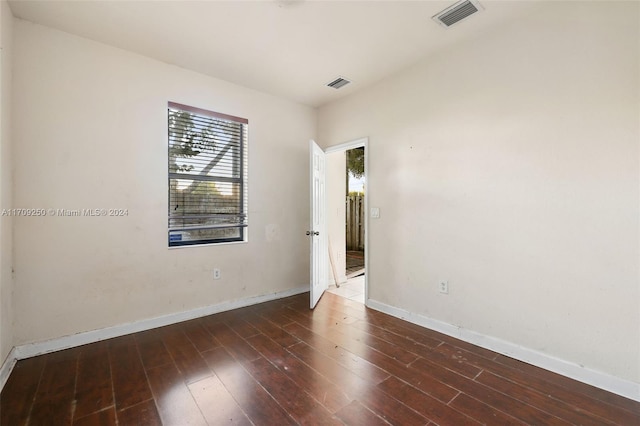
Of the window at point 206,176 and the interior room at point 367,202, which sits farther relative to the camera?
the window at point 206,176

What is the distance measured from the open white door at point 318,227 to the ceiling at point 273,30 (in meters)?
1.03

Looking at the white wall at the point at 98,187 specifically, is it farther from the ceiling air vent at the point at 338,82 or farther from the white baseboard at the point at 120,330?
the ceiling air vent at the point at 338,82

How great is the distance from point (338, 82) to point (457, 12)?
1.46 meters

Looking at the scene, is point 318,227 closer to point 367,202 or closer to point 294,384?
point 367,202

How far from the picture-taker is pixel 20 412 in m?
1.67

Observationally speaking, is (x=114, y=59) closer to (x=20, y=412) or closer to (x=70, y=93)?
(x=70, y=93)

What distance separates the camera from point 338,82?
133 inches

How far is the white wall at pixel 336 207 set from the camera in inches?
174

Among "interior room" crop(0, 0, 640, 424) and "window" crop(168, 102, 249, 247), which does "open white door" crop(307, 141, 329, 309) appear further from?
"window" crop(168, 102, 249, 247)

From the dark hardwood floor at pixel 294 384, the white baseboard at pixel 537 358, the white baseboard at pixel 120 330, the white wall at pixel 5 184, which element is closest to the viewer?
the dark hardwood floor at pixel 294 384

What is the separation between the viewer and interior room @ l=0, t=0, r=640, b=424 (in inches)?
74.0

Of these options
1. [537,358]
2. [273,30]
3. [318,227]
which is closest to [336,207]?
[318,227]

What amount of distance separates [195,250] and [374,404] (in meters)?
2.35

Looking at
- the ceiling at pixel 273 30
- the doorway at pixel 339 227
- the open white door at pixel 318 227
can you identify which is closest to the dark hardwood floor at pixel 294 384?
the open white door at pixel 318 227
